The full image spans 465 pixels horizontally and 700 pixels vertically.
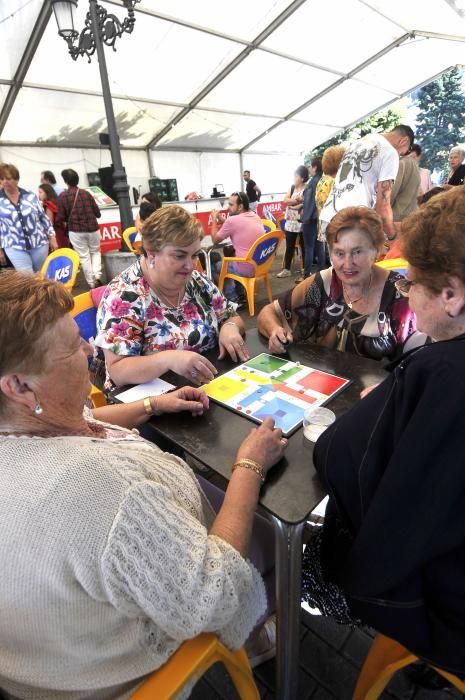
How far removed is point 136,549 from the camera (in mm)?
694

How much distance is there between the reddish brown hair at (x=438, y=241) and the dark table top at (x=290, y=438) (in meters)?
0.51

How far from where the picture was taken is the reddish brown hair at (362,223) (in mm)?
1784

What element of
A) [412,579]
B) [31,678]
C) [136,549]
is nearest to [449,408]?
[412,579]

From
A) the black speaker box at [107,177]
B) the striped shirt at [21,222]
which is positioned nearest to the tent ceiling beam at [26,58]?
the black speaker box at [107,177]

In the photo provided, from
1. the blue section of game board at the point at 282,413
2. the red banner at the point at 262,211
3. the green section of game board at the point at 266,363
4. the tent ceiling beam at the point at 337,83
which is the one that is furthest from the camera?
the red banner at the point at 262,211

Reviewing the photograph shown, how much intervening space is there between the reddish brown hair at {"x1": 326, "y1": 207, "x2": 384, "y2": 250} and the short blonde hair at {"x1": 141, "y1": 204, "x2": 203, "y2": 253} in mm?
687

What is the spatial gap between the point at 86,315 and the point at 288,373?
4.06 feet

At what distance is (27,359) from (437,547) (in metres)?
0.90

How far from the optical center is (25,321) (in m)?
0.76

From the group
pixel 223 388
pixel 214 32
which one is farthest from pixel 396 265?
pixel 214 32

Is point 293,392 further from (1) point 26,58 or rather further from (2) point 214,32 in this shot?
(2) point 214,32

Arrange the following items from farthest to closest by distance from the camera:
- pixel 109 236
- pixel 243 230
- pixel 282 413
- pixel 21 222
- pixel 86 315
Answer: pixel 109 236
pixel 243 230
pixel 21 222
pixel 86 315
pixel 282 413

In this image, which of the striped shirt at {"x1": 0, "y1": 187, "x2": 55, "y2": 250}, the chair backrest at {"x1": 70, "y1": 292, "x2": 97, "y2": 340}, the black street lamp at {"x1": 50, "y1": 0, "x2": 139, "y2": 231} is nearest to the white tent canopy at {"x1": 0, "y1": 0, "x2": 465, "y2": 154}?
→ the black street lamp at {"x1": 50, "y1": 0, "x2": 139, "y2": 231}

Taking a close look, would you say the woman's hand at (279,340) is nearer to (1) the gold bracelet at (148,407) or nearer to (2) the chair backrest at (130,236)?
(1) the gold bracelet at (148,407)
